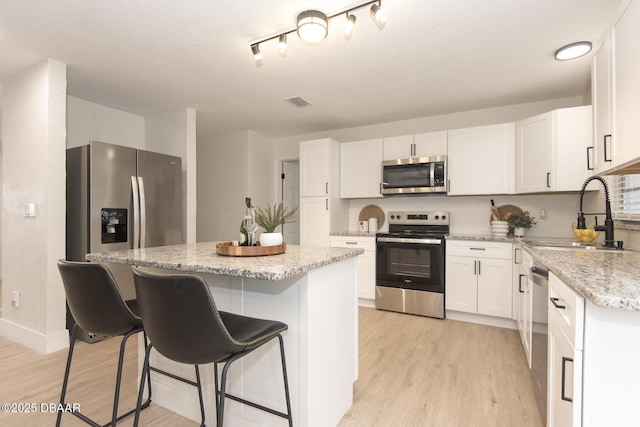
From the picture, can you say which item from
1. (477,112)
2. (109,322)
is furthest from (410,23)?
(109,322)

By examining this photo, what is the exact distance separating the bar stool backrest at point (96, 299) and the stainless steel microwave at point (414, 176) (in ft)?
10.4

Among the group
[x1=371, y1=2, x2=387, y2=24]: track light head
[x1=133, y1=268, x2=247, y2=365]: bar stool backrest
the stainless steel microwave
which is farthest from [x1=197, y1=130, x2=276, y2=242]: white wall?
[x1=133, y1=268, x2=247, y2=365]: bar stool backrest

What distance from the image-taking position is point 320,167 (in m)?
4.23

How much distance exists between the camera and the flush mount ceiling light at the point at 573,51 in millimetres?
2340

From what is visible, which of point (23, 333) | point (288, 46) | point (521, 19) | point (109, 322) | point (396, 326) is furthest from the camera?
point (396, 326)

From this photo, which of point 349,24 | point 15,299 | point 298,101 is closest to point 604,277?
point 349,24

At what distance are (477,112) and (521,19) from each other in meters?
1.89

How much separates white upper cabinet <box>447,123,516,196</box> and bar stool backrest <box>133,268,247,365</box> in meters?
3.26

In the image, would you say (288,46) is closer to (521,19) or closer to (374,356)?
(521,19)


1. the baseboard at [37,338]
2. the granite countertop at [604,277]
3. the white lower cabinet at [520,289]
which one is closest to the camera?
the granite countertop at [604,277]

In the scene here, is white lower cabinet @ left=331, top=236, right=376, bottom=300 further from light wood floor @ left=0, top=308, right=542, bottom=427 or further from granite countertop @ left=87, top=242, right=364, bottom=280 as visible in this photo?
granite countertop @ left=87, top=242, right=364, bottom=280

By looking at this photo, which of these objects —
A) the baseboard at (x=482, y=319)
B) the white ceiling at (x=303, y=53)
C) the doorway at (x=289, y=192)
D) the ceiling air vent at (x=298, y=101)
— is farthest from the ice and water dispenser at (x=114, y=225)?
the baseboard at (x=482, y=319)

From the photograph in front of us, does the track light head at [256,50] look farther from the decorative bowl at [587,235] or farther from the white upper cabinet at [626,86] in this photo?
the decorative bowl at [587,235]

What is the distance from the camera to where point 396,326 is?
128 inches
